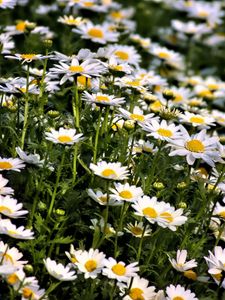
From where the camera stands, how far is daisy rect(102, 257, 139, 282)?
9.71 feet

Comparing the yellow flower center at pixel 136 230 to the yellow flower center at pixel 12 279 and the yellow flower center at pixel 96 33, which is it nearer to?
the yellow flower center at pixel 12 279

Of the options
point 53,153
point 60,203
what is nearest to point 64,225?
point 60,203

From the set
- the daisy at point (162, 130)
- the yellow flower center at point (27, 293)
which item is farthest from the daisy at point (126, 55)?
the yellow flower center at point (27, 293)

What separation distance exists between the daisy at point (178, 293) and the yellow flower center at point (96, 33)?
2.25 meters

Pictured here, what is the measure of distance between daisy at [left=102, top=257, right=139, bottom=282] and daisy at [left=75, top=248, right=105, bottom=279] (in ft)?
0.09

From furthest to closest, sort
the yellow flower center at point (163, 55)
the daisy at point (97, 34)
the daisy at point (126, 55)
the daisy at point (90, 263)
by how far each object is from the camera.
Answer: the yellow flower center at point (163, 55) → the daisy at point (97, 34) → the daisy at point (126, 55) → the daisy at point (90, 263)

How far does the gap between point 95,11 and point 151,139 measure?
Result: 8.69 feet

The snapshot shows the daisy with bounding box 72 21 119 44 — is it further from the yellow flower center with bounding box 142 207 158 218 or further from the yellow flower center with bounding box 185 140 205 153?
the yellow flower center with bounding box 142 207 158 218

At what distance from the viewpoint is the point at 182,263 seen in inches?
126

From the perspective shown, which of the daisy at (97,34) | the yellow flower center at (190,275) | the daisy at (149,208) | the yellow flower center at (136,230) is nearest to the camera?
the daisy at (149,208)

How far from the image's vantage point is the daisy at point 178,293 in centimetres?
312

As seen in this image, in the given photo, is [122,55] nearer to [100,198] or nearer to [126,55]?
[126,55]

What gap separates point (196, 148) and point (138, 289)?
0.71m

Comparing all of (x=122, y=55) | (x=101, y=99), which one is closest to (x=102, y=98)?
(x=101, y=99)
